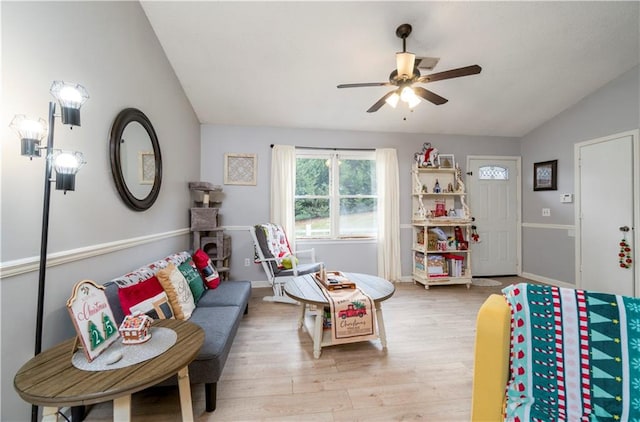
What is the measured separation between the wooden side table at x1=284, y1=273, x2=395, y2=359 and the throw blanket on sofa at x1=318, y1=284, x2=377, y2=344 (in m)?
0.06

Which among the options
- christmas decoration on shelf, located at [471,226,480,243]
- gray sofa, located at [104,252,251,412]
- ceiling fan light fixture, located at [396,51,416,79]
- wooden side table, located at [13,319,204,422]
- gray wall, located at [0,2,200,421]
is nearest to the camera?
wooden side table, located at [13,319,204,422]

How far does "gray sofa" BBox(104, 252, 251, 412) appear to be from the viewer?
1501 mm

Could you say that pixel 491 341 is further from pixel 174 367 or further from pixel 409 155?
pixel 409 155

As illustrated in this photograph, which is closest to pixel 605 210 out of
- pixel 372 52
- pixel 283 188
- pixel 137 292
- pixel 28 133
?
pixel 372 52

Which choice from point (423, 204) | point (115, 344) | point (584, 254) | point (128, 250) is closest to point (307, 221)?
point (423, 204)

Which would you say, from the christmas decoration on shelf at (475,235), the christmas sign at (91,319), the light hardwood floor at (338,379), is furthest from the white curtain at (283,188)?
the christmas decoration on shelf at (475,235)

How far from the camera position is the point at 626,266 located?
3203mm

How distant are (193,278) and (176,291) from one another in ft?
1.27

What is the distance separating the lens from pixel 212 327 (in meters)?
1.80

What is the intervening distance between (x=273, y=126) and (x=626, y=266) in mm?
4872

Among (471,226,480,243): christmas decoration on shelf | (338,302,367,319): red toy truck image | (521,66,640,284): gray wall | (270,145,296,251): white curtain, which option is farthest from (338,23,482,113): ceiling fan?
(471,226,480,243): christmas decoration on shelf

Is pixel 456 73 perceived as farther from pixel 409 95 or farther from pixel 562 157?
pixel 562 157

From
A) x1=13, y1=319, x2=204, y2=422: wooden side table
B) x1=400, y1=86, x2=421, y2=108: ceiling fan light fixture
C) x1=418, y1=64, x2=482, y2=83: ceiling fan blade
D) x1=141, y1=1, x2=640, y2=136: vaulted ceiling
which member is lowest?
x1=13, y1=319, x2=204, y2=422: wooden side table

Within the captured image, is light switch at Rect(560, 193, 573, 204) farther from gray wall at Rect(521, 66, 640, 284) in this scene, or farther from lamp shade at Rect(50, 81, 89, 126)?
lamp shade at Rect(50, 81, 89, 126)
